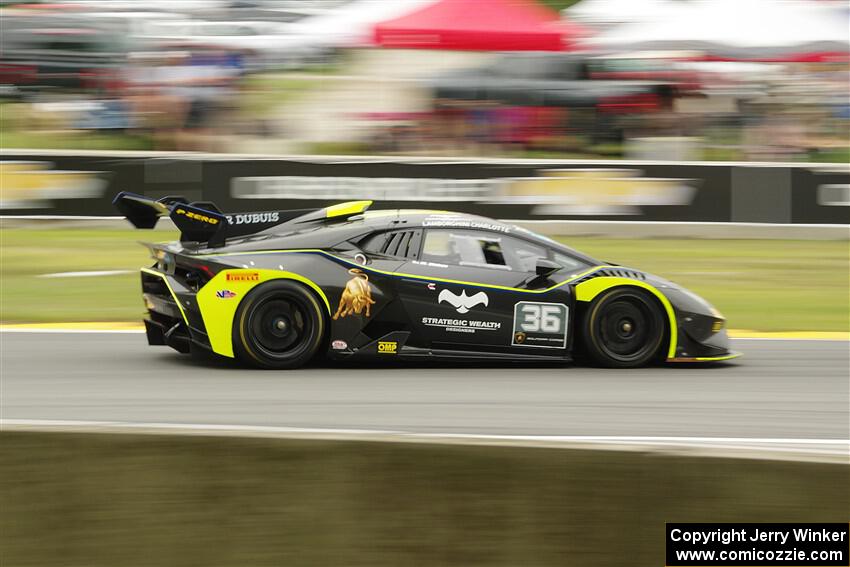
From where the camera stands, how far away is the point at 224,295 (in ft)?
24.8

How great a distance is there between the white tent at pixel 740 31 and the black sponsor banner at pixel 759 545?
1340cm

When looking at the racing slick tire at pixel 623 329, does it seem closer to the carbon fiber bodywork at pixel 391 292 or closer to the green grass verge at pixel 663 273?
the carbon fiber bodywork at pixel 391 292

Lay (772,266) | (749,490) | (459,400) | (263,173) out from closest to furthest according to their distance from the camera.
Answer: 1. (749,490)
2. (459,400)
3. (772,266)
4. (263,173)

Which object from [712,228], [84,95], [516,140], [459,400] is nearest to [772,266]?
[712,228]

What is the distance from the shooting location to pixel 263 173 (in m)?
15.5

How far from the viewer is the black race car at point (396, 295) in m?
7.64

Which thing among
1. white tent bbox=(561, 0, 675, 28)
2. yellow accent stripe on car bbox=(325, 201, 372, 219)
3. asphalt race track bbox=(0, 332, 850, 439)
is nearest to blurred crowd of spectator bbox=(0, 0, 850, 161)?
white tent bbox=(561, 0, 675, 28)

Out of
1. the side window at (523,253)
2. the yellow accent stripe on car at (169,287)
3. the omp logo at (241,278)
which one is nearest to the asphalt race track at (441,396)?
the yellow accent stripe on car at (169,287)

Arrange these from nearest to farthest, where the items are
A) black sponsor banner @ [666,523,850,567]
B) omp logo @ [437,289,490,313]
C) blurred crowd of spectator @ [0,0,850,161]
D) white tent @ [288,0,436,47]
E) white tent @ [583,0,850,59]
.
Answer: black sponsor banner @ [666,523,850,567], omp logo @ [437,289,490,313], blurred crowd of spectator @ [0,0,850,161], white tent @ [583,0,850,59], white tent @ [288,0,436,47]

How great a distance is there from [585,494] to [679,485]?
35 centimetres

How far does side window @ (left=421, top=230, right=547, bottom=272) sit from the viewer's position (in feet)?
25.8

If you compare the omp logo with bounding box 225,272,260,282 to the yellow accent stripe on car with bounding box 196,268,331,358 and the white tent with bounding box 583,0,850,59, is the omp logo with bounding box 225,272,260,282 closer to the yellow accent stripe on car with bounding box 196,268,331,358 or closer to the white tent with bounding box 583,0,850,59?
the yellow accent stripe on car with bounding box 196,268,331,358

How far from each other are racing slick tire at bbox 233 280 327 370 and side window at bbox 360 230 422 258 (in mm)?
565

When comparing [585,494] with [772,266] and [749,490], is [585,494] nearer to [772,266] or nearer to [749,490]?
[749,490]
